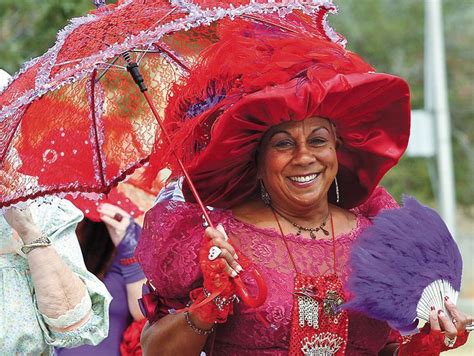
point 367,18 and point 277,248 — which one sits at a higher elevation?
point 277,248

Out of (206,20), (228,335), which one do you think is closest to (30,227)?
(228,335)

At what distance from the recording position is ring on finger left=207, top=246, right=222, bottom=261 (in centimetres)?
353

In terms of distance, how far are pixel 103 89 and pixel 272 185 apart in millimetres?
797

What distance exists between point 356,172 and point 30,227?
50.5 inches

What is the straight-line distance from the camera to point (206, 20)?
3619 mm

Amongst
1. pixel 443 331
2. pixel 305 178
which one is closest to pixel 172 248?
pixel 305 178

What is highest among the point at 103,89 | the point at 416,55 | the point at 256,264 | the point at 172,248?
the point at 103,89

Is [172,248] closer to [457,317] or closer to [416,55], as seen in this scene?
[457,317]

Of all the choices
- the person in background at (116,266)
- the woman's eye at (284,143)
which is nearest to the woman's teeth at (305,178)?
the woman's eye at (284,143)

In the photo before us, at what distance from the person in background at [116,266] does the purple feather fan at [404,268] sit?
6.73ft

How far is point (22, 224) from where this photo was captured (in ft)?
14.5

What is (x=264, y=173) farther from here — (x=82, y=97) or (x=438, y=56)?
(x=438, y=56)

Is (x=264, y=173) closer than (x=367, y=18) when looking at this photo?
Yes

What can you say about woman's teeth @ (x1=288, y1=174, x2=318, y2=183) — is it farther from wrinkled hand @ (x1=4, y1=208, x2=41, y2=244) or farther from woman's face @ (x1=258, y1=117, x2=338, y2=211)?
wrinkled hand @ (x1=4, y1=208, x2=41, y2=244)
